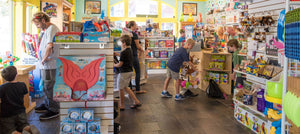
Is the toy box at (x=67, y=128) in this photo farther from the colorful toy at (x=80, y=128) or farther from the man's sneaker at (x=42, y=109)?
the man's sneaker at (x=42, y=109)

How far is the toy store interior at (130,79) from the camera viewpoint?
2.65 m

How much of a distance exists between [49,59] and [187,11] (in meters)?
8.73

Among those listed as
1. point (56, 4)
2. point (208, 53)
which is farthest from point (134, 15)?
point (208, 53)

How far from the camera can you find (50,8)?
21.9ft

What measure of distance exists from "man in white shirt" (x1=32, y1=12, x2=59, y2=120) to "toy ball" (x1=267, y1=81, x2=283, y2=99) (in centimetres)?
314

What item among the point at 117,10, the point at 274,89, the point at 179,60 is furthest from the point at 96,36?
the point at 117,10

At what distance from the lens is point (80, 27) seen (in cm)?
371

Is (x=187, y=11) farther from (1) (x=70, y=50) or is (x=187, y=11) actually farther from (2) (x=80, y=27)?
(1) (x=70, y=50)

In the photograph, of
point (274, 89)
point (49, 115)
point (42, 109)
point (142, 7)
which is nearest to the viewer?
point (274, 89)

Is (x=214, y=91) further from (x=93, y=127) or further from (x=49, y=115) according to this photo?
(x=93, y=127)

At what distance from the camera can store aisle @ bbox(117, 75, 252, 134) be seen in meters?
3.87

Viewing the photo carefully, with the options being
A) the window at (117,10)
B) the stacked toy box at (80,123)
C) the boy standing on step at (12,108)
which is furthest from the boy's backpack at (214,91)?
the window at (117,10)

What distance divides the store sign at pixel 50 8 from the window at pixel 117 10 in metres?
4.88

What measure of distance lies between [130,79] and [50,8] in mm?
3125
